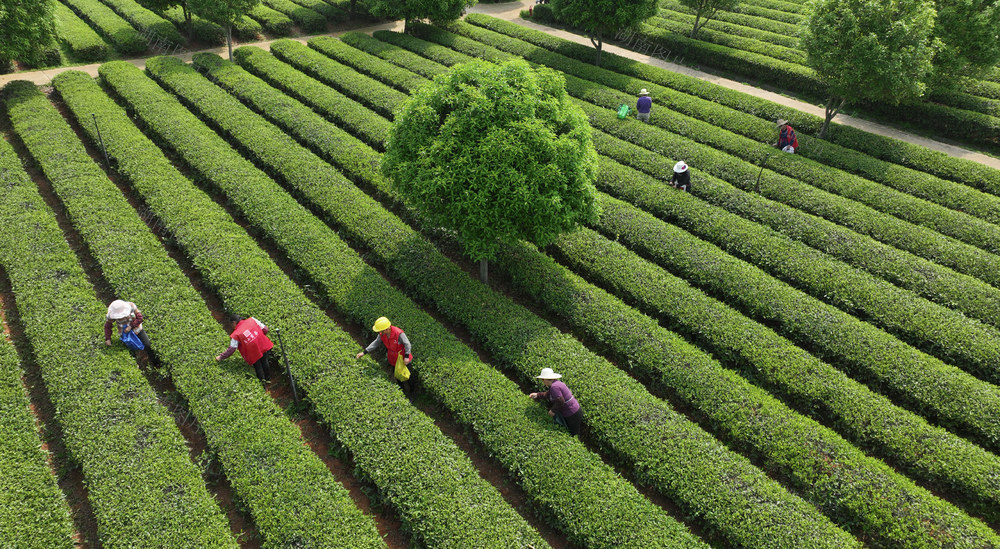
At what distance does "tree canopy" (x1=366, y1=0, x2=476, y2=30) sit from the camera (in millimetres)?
29438

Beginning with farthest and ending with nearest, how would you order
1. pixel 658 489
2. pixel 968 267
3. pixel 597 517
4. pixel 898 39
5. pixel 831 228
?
1. pixel 898 39
2. pixel 831 228
3. pixel 968 267
4. pixel 658 489
5. pixel 597 517

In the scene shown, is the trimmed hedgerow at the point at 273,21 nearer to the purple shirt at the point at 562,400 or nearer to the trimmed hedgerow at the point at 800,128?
the trimmed hedgerow at the point at 800,128

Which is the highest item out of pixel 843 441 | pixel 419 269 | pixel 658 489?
pixel 419 269

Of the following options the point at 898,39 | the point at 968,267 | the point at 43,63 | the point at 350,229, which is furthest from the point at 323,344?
the point at 43,63

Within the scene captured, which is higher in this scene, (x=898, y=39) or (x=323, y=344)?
(x=898, y=39)

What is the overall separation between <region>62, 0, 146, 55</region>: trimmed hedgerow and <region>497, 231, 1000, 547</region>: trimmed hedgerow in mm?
26145

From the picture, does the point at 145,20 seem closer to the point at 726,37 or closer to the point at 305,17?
the point at 305,17

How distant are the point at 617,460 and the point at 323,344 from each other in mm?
6595

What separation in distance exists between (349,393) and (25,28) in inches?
843

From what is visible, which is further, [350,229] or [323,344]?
[350,229]

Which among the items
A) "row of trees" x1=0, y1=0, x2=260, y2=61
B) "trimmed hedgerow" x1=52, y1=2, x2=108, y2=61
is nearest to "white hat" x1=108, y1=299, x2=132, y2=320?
"row of trees" x1=0, y1=0, x2=260, y2=61

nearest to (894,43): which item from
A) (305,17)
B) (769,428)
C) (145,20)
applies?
(769,428)

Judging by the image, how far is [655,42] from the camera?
32094 mm

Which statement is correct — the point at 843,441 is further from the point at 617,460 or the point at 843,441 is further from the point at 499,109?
the point at 499,109
